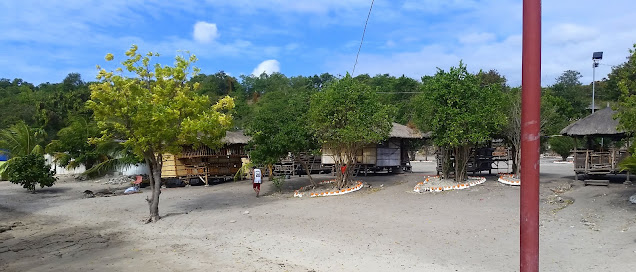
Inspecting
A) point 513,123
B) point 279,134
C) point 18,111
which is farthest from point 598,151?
point 18,111

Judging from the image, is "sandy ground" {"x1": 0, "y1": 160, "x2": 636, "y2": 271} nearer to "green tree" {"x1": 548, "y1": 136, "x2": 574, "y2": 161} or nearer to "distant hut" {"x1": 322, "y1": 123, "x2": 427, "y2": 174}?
"distant hut" {"x1": 322, "y1": 123, "x2": 427, "y2": 174}

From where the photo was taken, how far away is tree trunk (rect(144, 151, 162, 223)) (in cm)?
1396

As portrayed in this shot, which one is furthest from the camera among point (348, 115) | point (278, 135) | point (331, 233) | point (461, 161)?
point (461, 161)

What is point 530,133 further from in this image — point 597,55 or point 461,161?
point 597,55

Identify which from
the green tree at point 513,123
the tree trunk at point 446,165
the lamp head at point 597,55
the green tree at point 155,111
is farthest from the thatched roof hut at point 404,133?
the green tree at point 155,111

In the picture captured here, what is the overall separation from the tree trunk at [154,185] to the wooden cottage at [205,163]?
10212 millimetres

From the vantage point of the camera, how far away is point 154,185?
14.4m

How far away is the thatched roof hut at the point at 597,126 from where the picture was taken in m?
19.1

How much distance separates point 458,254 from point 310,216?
5.88 metres

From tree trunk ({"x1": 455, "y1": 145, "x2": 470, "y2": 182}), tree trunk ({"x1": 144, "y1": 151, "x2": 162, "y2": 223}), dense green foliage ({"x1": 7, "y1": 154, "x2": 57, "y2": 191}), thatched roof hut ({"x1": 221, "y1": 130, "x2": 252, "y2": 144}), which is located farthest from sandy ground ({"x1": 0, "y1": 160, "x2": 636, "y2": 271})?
thatched roof hut ({"x1": 221, "y1": 130, "x2": 252, "y2": 144})

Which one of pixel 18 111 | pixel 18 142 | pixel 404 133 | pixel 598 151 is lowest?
pixel 598 151

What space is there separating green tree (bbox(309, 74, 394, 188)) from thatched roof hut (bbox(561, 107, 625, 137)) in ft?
27.1

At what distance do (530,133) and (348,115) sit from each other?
51.0 feet

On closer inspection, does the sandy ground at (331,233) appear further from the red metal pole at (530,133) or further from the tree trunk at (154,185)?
the red metal pole at (530,133)
